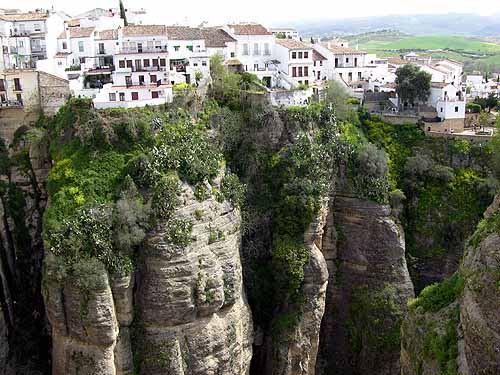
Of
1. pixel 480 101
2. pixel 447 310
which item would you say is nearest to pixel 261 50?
pixel 480 101

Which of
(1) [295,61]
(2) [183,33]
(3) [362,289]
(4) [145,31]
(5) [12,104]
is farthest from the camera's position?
(1) [295,61]

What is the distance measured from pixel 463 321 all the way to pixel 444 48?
113651 millimetres

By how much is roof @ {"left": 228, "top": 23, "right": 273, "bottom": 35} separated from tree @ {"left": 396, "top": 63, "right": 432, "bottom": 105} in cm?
934

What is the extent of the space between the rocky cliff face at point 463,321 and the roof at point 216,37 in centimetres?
2426

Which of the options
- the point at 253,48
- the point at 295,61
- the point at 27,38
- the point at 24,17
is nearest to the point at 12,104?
the point at 27,38

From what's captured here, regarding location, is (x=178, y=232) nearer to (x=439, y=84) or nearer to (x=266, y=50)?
(x=266, y=50)

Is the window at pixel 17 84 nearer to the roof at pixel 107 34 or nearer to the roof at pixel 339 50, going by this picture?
the roof at pixel 107 34

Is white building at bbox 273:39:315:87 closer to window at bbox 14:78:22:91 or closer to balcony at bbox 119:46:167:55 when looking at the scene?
balcony at bbox 119:46:167:55

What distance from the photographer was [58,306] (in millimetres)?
25703

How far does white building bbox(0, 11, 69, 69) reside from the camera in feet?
118

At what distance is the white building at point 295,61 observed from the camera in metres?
39.2

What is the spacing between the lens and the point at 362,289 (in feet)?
111

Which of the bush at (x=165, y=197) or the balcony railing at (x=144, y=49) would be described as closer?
the bush at (x=165, y=197)

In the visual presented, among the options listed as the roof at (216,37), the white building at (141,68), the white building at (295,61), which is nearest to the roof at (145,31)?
the white building at (141,68)
